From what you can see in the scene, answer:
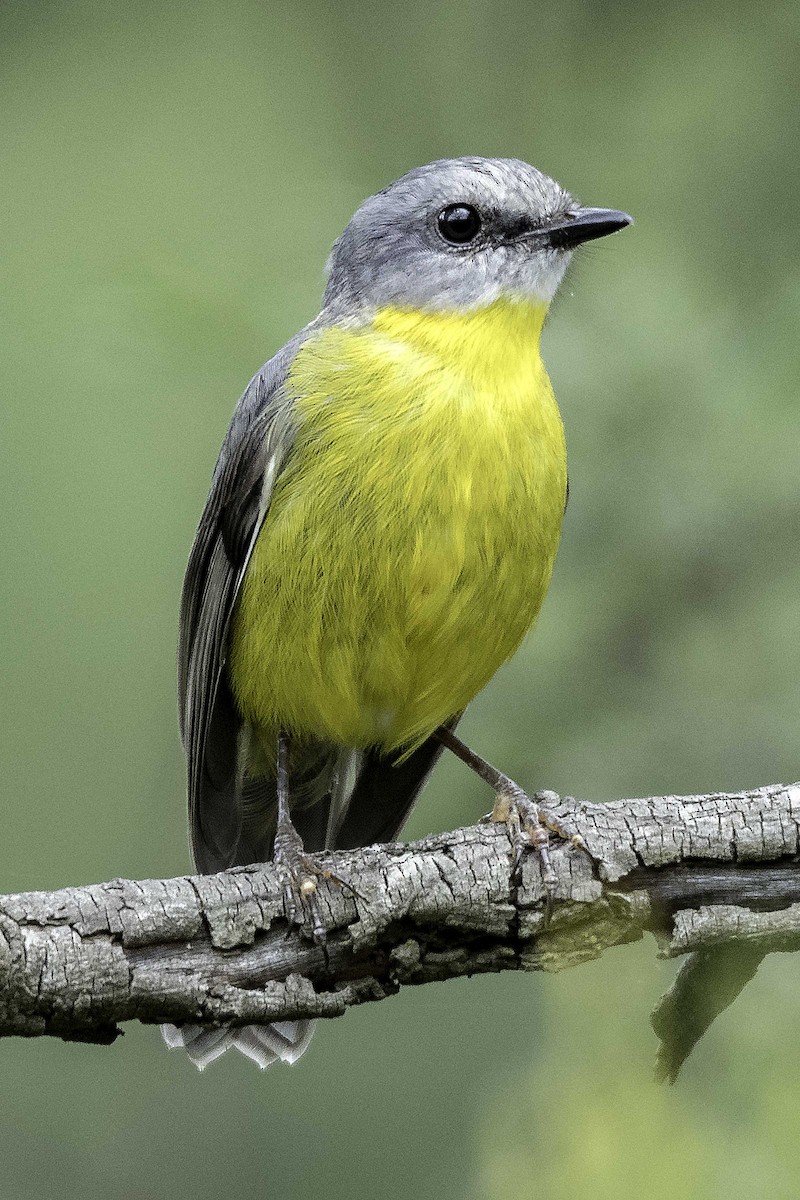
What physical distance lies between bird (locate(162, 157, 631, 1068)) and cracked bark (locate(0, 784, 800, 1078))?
0.23 m

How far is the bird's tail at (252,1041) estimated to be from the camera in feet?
15.5

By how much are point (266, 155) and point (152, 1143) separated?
12.3ft

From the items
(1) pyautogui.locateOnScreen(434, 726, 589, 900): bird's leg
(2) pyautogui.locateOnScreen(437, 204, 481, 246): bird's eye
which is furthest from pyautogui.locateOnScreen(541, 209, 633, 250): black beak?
(1) pyautogui.locateOnScreen(434, 726, 589, 900): bird's leg

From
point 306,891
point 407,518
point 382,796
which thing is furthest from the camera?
point 382,796

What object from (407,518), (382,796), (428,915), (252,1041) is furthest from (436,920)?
(382,796)

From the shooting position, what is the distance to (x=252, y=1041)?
496cm

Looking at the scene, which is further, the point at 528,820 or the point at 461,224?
the point at 461,224

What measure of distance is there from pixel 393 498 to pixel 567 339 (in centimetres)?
83

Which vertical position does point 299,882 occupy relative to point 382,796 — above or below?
below

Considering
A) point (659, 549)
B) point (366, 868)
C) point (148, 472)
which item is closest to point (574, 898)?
point (366, 868)

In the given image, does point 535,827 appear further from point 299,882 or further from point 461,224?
point 461,224

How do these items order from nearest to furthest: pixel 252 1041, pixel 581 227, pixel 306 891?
1. pixel 306 891
2. pixel 581 227
3. pixel 252 1041

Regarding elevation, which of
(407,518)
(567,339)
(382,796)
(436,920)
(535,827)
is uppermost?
(567,339)

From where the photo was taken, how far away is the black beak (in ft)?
15.4
